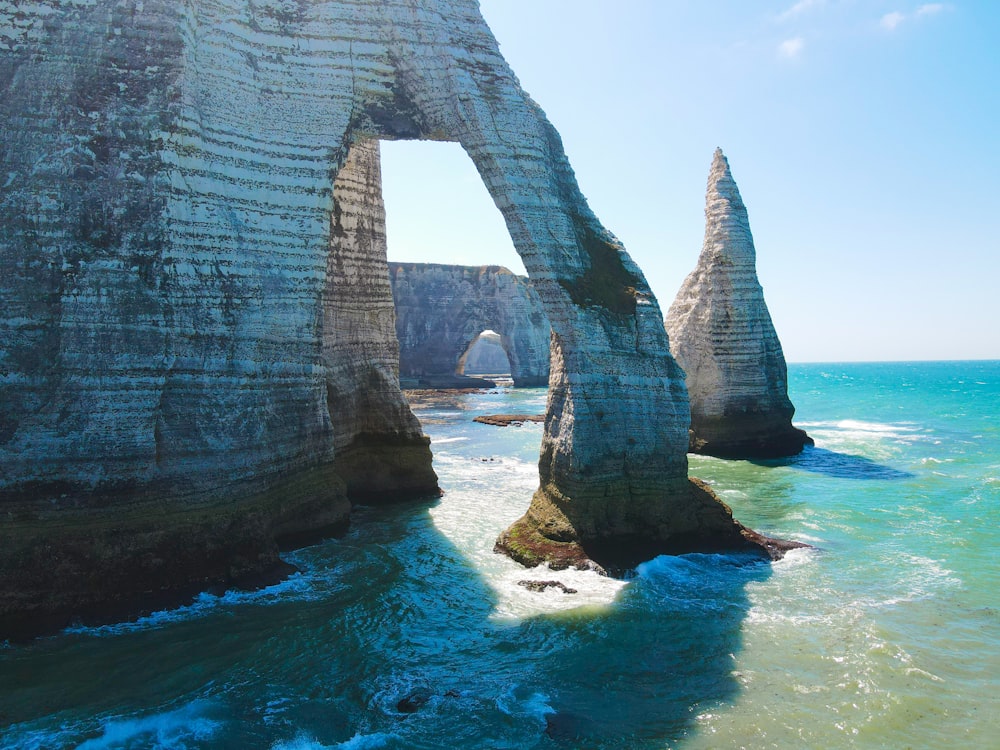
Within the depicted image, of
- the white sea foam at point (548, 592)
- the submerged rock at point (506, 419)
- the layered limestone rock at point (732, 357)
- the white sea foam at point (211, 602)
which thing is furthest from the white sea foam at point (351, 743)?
the submerged rock at point (506, 419)

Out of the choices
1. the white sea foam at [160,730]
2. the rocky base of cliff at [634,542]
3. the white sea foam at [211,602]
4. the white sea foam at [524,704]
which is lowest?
the white sea foam at [524,704]

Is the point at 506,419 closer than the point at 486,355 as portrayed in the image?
Yes

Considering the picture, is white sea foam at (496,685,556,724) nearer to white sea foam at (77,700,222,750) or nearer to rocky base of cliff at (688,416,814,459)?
white sea foam at (77,700,222,750)

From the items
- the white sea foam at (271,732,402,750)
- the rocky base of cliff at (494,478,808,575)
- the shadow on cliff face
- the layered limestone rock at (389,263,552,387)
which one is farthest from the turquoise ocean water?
the layered limestone rock at (389,263,552,387)

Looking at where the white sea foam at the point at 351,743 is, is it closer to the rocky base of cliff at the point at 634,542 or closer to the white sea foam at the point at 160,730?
the white sea foam at the point at 160,730

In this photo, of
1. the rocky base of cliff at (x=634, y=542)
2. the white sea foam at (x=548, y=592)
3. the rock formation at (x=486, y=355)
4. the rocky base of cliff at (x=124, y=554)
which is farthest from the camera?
the rock formation at (x=486, y=355)

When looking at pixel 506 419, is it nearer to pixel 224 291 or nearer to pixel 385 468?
pixel 385 468

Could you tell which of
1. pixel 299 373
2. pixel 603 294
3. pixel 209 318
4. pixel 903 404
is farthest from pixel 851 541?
pixel 903 404

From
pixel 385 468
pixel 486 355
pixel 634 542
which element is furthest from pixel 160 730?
pixel 486 355
